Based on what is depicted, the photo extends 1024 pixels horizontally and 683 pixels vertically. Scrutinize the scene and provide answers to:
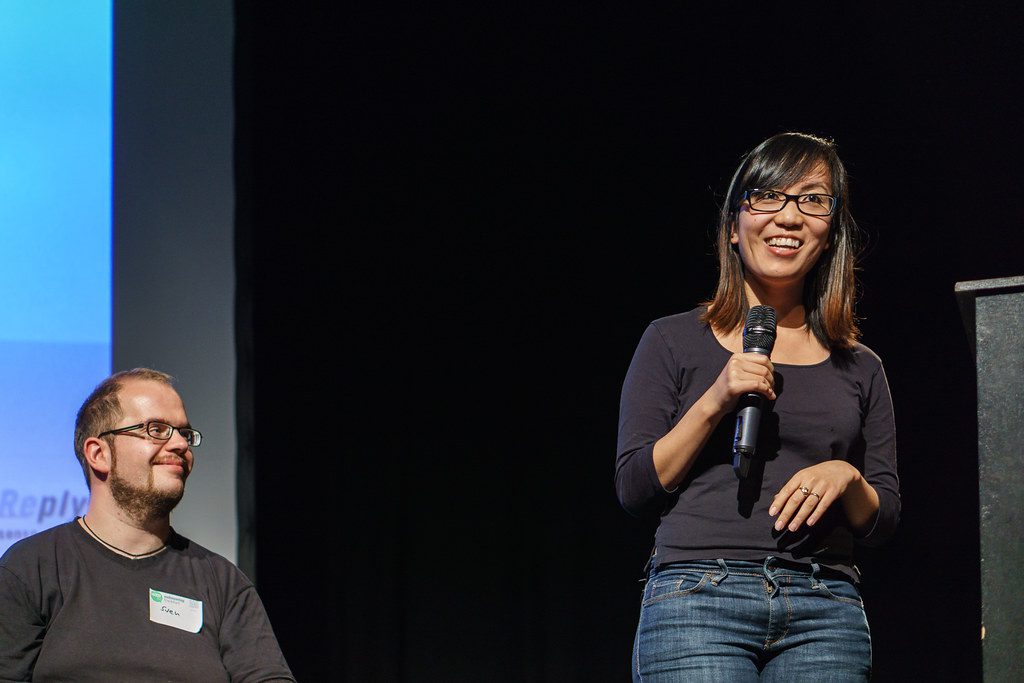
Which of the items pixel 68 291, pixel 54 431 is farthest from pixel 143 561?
pixel 68 291

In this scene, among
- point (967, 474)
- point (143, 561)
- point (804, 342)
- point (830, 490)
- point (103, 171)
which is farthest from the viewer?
point (967, 474)

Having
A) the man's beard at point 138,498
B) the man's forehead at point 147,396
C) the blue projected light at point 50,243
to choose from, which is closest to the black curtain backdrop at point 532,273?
the blue projected light at point 50,243

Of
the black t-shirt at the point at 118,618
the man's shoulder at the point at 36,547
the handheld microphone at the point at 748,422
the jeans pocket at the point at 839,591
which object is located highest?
the handheld microphone at the point at 748,422

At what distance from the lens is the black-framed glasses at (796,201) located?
142cm

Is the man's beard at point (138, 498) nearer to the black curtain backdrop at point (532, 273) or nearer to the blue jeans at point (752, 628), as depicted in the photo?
the blue jeans at point (752, 628)

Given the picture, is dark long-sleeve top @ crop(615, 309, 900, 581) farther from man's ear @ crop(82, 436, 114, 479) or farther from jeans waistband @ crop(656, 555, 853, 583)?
man's ear @ crop(82, 436, 114, 479)

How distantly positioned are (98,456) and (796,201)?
4.35 feet

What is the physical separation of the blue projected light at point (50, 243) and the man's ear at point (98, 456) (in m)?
0.86

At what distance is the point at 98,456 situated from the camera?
2020mm

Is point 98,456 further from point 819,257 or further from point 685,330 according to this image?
point 819,257

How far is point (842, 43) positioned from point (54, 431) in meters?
2.52

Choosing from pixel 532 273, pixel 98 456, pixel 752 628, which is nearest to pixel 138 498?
pixel 98 456

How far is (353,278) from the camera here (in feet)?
11.3

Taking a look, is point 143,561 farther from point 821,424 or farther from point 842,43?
point 842,43
